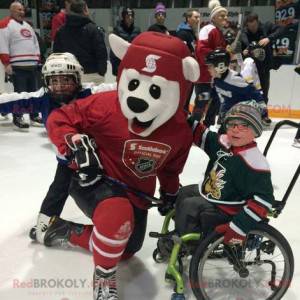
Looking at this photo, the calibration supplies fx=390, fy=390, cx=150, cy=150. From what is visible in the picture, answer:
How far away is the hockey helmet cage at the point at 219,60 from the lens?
7.09 ft

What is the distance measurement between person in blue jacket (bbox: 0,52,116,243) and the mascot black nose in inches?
14.4

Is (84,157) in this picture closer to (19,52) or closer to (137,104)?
(137,104)

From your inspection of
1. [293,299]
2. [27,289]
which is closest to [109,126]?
[27,289]

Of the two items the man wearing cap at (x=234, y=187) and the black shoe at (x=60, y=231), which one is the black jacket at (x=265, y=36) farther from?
the black shoe at (x=60, y=231)

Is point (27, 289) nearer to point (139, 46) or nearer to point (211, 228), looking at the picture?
point (211, 228)

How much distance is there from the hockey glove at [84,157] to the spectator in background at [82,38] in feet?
6.03

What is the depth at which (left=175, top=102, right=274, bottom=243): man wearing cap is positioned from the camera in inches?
44.8

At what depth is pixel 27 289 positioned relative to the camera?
1347mm

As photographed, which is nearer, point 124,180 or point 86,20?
point 124,180

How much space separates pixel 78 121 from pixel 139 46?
1.06ft

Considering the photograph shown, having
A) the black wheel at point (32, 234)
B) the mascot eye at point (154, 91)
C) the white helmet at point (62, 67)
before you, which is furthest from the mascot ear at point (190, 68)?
the black wheel at point (32, 234)

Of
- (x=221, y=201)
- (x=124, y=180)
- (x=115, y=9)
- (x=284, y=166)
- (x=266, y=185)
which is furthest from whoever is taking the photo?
(x=115, y=9)

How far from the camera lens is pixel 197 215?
1.27 meters

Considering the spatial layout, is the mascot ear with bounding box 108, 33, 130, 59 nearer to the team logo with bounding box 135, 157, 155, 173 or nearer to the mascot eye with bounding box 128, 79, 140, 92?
the mascot eye with bounding box 128, 79, 140, 92
